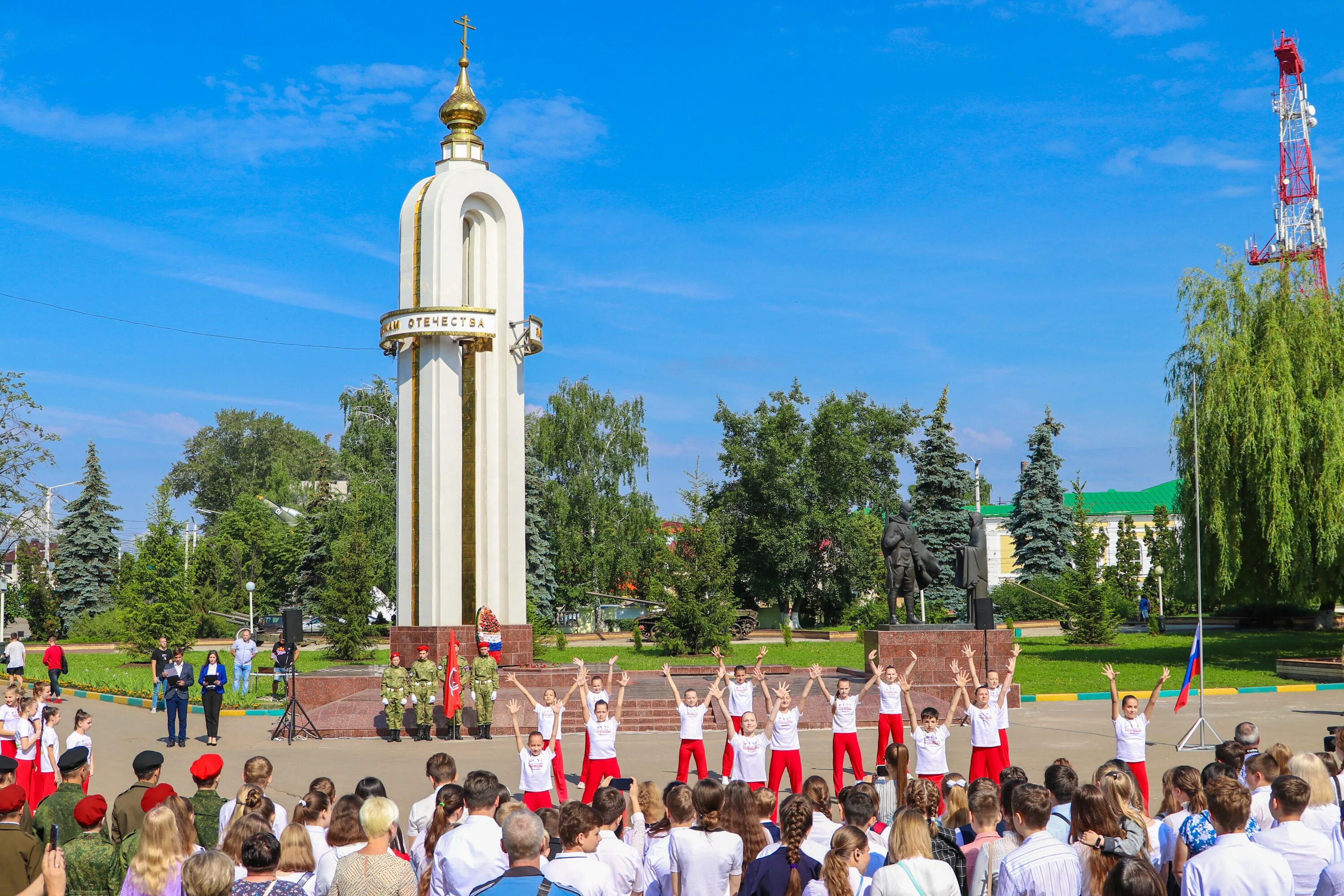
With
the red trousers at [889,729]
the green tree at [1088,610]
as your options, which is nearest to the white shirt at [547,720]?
the red trousers at [889,729]

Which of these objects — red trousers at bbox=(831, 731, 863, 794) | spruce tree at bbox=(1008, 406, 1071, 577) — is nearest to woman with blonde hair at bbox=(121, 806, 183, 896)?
red trousers at bbox=(831, 731, 863, 794)

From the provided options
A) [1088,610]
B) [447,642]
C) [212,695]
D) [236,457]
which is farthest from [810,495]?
[236,457]

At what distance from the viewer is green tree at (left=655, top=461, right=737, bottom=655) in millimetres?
32594

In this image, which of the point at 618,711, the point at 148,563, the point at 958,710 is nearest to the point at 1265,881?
the point at 618,711

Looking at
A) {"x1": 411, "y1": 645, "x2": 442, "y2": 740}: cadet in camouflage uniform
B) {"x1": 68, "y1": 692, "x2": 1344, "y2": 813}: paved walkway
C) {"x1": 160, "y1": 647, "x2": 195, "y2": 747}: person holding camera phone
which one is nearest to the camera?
{"x1": 68, "y1": 692, "x2": 1344, "y2": 813}: paved walkway

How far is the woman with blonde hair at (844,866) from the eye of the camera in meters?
5.23

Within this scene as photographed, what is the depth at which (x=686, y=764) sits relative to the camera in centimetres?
1238

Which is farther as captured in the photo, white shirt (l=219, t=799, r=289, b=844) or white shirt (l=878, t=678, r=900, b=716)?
white shirt (l=878, t=678, r=900, b=716)

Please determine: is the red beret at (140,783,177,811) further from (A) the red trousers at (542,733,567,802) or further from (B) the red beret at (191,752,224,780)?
(A) the red trousers at (542,733,567,802)

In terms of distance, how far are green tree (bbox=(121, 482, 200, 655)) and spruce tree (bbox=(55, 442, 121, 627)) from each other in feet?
56.7

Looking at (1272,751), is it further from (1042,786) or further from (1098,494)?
(1098,494)

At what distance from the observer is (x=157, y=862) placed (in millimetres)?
5480

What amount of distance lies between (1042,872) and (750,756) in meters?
5.28

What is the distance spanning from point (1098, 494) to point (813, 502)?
136ft
